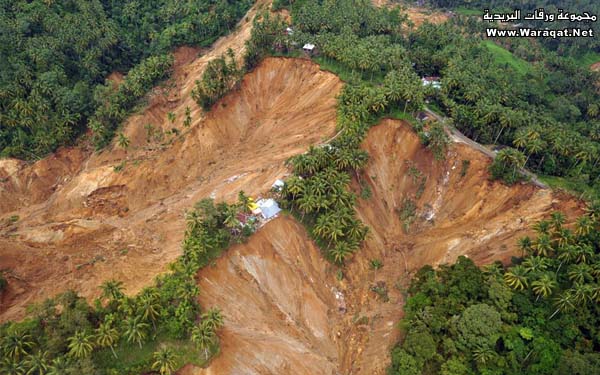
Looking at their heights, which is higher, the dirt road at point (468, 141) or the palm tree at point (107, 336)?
the palm tree at point (107, 336)

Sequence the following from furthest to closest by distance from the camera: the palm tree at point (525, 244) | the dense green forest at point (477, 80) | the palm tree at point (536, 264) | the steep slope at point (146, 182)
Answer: the dense green forest at point (477, 80), the steep slope at point (146, 182), the palm tree at point (525, 244), the palm tree at point (536, 264)

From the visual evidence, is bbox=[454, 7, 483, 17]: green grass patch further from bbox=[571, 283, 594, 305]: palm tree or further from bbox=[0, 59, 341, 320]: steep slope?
bbox=[571, 283, 594, 305]: palm tree

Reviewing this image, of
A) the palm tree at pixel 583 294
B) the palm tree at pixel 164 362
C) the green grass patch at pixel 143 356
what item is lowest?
the palm tree at pixel 583 294

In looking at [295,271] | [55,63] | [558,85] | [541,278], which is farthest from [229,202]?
[558,85]

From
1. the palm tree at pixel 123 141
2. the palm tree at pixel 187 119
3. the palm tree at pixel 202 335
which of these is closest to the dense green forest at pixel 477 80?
the palm tree at pixel 187 119

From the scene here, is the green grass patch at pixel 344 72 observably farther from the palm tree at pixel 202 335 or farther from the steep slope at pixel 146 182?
the palm tree at pixel 202 335

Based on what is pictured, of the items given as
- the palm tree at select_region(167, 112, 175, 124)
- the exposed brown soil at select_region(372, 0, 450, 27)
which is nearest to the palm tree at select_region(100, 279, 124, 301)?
Result: the palm tree at select_region(167, 112, 175, 124)

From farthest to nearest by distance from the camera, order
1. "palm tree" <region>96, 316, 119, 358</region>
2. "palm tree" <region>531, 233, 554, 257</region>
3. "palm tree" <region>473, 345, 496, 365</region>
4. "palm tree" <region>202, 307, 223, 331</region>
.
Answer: "palm tree" <region>531, 233, 554, 257</region>, "palm tree" <region>473, 345, 496, 365</region>, "palm tree" <region>202, 307, 223, 331</region>, "palm tree" <region>96, 316, 119, 358</region>
